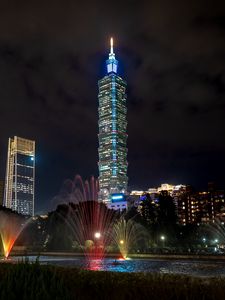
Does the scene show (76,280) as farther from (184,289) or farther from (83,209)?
(83,209)

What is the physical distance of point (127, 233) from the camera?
249ft

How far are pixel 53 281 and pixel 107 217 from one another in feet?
272

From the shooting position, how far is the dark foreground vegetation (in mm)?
7797

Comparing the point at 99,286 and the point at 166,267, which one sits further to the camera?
the point at 166,267

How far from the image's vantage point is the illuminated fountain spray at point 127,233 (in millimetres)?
65812

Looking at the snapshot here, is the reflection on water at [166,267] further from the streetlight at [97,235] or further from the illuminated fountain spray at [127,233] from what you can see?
the streetlight at [97,235]

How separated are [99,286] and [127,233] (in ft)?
221

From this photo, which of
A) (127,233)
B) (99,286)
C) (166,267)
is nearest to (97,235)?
(127,233)

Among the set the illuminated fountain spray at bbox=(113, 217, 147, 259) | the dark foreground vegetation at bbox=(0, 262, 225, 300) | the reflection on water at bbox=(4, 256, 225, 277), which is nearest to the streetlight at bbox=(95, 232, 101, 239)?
the illuminated fountain spray at bbox=(113, 217, 147, 259)

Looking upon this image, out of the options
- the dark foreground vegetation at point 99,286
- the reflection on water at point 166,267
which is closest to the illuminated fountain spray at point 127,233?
the reflection on water at point 166,267

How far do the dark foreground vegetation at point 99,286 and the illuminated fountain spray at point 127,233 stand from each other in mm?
51368

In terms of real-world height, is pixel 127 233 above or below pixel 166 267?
above

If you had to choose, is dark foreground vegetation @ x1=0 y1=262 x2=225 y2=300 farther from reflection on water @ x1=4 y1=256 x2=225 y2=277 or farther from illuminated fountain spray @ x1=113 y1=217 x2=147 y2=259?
A: illuminated fountain spray @ x1=113 y1=217 x2=147 y2=259

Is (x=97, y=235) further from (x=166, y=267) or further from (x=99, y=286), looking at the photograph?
(x=99, y=286)
